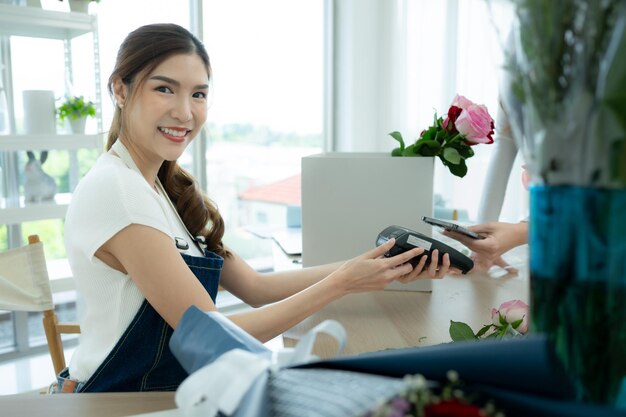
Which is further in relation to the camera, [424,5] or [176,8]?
[424,5]

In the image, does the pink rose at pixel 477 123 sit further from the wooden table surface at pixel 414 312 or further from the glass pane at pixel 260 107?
the glass pane at pixel 260 107

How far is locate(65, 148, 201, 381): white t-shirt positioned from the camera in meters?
1.12

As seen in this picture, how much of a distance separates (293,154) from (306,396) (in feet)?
12.7

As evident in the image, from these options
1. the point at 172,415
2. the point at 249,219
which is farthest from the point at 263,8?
the point at 172,415

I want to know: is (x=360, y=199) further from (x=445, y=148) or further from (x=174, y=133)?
(x=174, y=133)

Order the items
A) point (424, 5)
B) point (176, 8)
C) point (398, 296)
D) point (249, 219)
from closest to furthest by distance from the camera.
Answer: point (398, 296) < point (176, 8) < point (424, 5) < point (249, 219)

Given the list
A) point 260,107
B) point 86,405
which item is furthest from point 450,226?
point 260,107

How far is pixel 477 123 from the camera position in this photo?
1285 millimetres

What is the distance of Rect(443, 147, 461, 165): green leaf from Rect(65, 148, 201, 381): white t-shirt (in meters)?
0.65

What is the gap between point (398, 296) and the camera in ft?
4.38

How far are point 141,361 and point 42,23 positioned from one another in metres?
2.01

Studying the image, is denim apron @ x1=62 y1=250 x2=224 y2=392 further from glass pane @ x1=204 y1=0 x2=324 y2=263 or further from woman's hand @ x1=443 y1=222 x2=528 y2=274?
glass pane @ x1=204 y1=0 x2=324 y2=263

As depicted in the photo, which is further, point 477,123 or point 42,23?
point 42,23

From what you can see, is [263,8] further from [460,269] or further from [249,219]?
[460,269]
